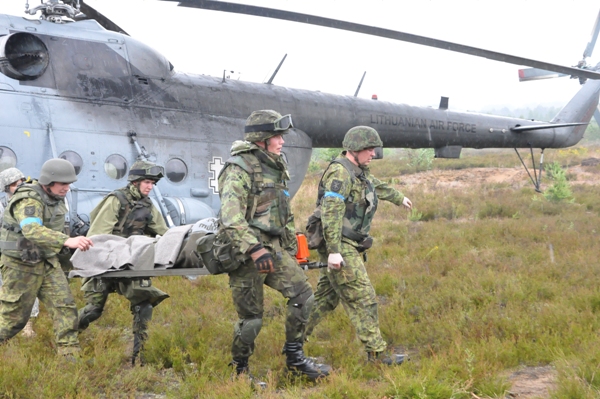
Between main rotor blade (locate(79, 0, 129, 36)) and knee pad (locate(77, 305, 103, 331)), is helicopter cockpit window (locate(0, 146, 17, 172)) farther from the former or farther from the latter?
knee pad (locate(77, 305, 103, 331))

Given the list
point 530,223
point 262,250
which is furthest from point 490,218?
point 262,250

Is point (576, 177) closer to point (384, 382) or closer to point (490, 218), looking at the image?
point (490, 218)

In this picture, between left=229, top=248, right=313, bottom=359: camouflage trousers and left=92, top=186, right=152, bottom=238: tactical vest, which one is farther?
left=92, top=186, right=152, bottom=238: tactical vest

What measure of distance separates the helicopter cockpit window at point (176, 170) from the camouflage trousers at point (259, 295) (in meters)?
3.93

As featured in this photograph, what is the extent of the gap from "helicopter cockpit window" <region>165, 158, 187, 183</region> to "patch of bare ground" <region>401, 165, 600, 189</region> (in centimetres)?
1438

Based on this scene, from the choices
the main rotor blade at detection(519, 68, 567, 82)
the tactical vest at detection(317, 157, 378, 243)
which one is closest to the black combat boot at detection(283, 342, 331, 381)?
the tactical vest at detection(317, 157, 378, 243)

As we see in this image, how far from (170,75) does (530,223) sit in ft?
25.7

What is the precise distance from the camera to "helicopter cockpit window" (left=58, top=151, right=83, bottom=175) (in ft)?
24.5

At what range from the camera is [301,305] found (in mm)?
4590

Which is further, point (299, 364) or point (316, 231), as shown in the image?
point (316, 231)

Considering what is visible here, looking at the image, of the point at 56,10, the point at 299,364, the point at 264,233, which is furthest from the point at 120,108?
the point at 299,364

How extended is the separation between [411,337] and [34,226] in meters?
3.54

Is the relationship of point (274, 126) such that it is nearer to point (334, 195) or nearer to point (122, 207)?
point (334, 195)

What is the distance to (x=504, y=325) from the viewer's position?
589cm
